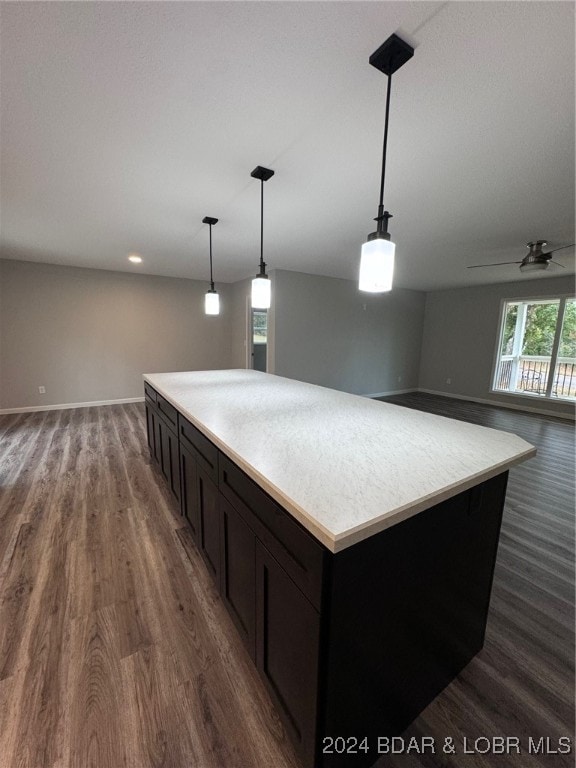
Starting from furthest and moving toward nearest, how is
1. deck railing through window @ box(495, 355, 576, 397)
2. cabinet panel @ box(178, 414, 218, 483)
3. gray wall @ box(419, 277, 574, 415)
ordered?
gray wall @ box(419, 277, 574, 415) → deck railing through window @ box(495, 355, 576, 397) → cabinet panel @ box(178, 414, 218, 483)

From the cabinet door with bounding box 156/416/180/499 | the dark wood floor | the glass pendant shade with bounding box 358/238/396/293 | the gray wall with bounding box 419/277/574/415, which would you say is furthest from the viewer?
the gray wall with bounding box 419/277/574/415

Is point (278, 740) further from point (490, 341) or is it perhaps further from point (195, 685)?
point (490, 341)

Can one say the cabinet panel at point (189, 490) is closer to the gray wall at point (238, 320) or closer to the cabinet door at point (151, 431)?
the cabinet door at point (151, 431)

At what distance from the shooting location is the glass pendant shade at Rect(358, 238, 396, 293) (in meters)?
1.30

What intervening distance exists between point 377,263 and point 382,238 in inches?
4.0

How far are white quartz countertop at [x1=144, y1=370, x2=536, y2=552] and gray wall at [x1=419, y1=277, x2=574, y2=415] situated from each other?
5.56 metres

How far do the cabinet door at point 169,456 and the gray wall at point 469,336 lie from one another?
21.2 ft

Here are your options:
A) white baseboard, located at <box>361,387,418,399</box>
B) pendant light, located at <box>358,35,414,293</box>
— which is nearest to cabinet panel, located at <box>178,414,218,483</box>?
pendant light, located at <box>358,35,414,293</box>

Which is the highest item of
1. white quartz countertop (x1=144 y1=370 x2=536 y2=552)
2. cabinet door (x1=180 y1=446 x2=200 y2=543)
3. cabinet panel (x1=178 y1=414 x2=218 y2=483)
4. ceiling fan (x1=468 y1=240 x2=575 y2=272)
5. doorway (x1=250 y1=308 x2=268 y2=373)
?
ceiling fan (x1=468 y1=240 x2=575 y2=272)

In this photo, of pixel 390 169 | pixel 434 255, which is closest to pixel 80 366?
pixel 390 169

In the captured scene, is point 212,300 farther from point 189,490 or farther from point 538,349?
point 538,349

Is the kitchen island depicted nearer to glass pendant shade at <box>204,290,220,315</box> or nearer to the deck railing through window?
glass pendant shade at <box>204,290,220,315</box>

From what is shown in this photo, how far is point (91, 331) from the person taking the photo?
211 inches

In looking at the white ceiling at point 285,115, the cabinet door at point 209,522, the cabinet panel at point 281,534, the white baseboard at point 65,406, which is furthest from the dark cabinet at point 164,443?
the white baseboard at point 65,406
